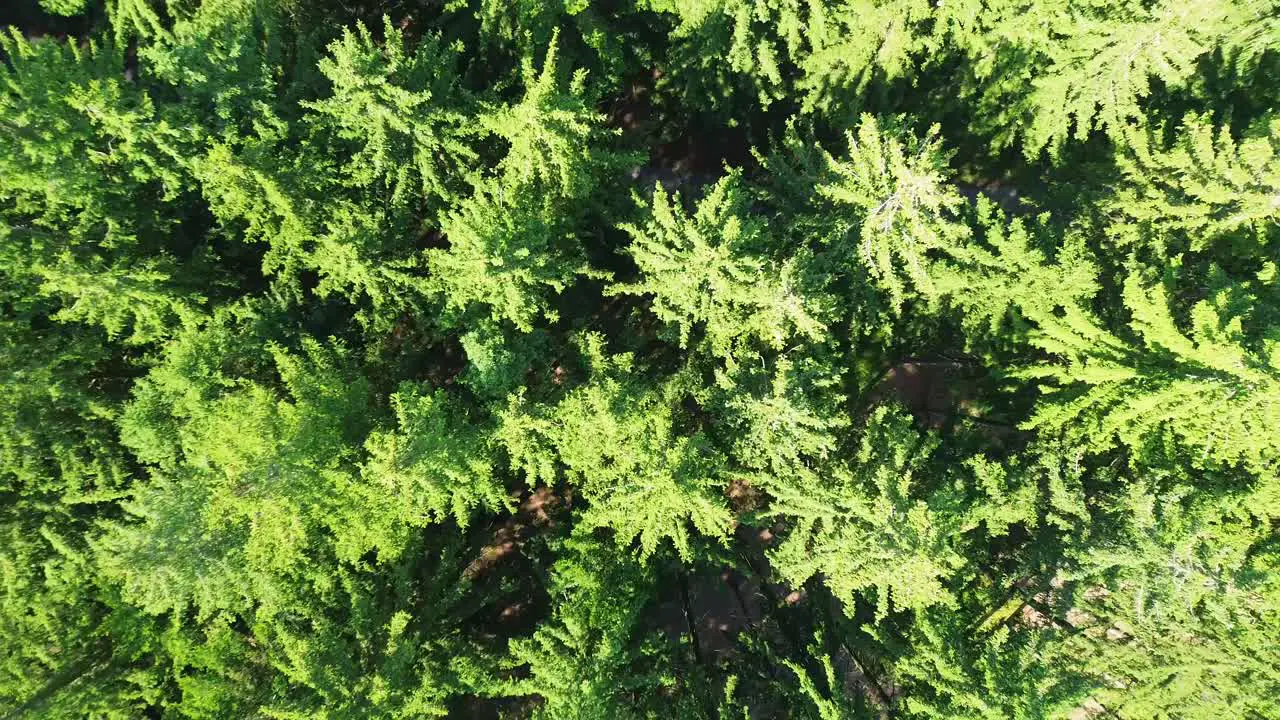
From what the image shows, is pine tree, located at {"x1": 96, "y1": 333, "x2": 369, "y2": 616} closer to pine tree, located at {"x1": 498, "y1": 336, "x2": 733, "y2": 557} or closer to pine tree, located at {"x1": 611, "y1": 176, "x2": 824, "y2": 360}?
pine tree, located at {"x1": 498, "y1": 336, "x2": 733, "y2": 557}

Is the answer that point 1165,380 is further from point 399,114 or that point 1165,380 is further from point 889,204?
point 399,114

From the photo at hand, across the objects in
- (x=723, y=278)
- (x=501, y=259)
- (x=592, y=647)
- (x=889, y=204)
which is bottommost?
(x=592, y=647)

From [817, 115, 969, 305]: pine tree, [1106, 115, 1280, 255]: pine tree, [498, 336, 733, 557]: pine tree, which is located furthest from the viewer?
[1106, 115, 1280, 255]: pine tree

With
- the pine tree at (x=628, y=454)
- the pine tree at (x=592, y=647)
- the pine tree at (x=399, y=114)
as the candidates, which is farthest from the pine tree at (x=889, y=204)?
the pine tree at (x=592, y=647)

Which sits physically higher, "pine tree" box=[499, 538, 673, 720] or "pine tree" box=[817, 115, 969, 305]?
"pine tree" box=[817, 115, 969, 305]

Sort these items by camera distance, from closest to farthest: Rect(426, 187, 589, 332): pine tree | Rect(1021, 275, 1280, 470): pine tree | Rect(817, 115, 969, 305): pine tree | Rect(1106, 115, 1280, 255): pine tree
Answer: Rect(1021, 275, 1280, 470): pine tree, Rect(817, 115, 969, 305): pine tree, Rect(426, 187, 589, 332): pine tree, Rect(1106, 115, 1280, 255): pine tree

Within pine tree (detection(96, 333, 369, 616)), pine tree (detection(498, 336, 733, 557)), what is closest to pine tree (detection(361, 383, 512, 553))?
pine tree (detection(96, 333, 369, 616))

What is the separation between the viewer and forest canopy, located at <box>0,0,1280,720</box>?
40.0 ft

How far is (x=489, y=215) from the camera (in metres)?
12.7

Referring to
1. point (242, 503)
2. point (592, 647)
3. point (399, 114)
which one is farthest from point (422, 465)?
point (399, 114)

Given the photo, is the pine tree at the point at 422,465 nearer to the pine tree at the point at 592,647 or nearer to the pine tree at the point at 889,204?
the pine tree at the point at 592,647

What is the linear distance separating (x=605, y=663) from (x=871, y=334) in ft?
34.7

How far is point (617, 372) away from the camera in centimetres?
1347

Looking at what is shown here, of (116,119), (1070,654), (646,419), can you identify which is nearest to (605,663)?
(646,419)
